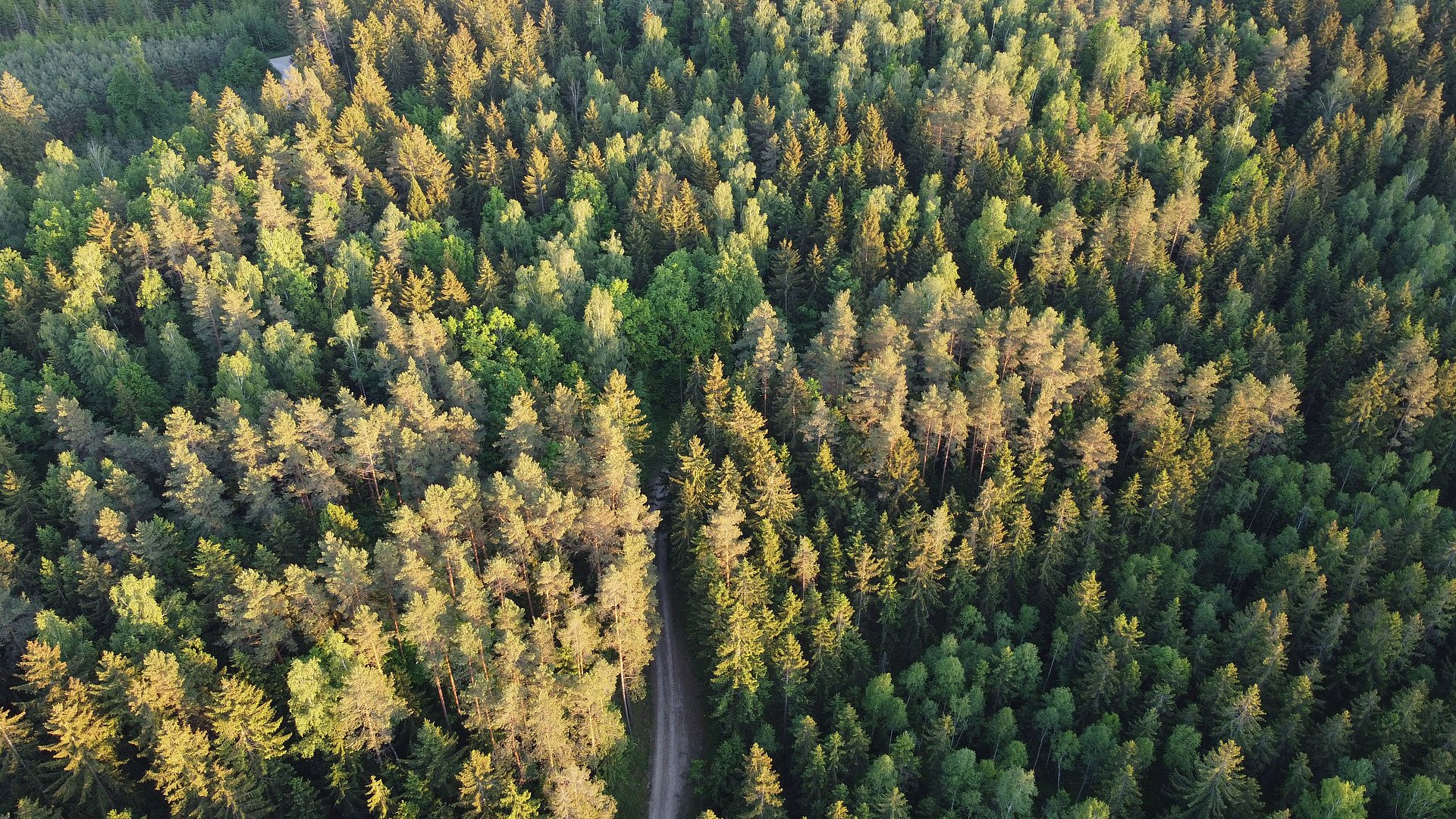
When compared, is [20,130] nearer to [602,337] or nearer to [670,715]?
[602,337]

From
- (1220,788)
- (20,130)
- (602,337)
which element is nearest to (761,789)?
(1220,788)

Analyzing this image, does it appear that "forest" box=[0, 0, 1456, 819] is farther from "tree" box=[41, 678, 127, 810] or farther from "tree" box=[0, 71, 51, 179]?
"tree" box=[0, 71, 51, 179]

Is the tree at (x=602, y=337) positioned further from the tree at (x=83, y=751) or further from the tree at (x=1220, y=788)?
the tree at (x=1220, y=788)

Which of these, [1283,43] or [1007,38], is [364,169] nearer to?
[1007,38]

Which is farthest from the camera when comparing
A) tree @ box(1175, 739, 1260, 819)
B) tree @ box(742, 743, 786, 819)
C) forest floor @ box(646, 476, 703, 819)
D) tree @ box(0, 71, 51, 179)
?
tree @ box(0, 71, 51, 179)

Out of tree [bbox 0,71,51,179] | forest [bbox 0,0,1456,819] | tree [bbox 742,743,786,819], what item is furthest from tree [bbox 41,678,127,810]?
tree [bbox 0,71,51,179]

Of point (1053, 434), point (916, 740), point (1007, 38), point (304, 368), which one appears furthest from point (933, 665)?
point (1007, 38)
